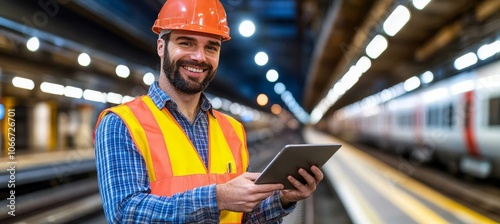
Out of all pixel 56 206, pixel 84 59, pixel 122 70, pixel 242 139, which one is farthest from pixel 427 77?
pixel 242 139

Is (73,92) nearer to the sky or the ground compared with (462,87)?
nearer to the sky

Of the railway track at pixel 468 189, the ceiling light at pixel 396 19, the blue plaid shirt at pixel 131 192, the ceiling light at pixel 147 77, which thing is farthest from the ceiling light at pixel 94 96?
the blue plaid shirt at pixel 131 192

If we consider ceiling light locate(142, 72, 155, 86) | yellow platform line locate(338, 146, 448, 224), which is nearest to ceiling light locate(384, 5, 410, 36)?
yellow platform line locate(338, 146, 448, 224)

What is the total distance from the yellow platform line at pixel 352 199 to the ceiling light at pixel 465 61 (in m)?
3.95

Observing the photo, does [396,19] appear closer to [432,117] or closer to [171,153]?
[432,117]

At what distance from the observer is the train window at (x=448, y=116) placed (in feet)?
42.0

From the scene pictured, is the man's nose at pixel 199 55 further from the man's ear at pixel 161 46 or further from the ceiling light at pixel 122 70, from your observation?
the ceiling light at pixel 122 70

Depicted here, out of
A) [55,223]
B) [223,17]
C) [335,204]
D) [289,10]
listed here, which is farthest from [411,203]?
[289,10]

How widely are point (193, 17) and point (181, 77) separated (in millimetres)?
244

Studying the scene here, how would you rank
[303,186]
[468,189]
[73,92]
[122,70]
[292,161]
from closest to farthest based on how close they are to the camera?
[292,161]
[303,186]
[468,189]
[73,92]
[122,70]

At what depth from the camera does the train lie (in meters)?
10.4

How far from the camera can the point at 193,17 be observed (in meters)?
1.92

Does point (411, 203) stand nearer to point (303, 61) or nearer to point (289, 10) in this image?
point (289, 10)

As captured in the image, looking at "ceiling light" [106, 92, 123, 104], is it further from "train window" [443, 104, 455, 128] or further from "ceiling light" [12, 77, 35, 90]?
"train window" [443, 104, 455, 128]
